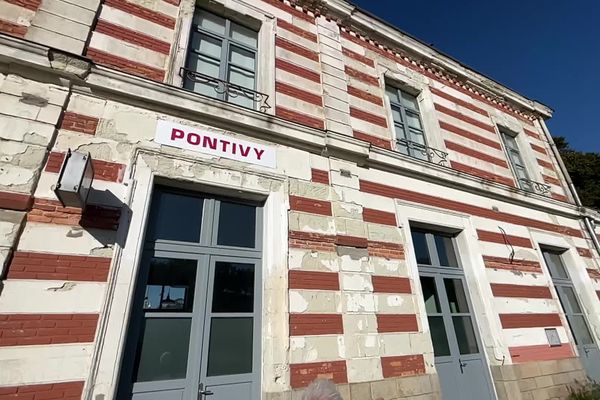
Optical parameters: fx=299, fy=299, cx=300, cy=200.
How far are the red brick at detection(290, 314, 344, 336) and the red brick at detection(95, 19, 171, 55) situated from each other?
3834mm

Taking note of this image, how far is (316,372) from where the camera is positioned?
3.18 m

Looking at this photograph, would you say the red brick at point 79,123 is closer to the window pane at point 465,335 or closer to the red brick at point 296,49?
the red brick at point 296,49

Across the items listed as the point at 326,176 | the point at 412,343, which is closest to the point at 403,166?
the point at 326,176

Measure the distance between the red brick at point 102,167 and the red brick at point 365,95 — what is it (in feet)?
13.1

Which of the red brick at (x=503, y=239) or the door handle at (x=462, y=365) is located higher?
the red brick at (x=503, y=239)

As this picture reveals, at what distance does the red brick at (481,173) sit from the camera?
6.17m

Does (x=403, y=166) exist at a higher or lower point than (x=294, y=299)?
higher

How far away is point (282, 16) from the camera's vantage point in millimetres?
5375

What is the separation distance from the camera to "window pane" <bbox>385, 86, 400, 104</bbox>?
6321 mm

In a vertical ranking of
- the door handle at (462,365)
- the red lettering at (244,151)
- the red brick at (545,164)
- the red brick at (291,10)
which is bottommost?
the door handle at (462,365)

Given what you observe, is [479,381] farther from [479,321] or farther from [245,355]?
[245,355]

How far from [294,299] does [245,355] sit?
0.77 meters

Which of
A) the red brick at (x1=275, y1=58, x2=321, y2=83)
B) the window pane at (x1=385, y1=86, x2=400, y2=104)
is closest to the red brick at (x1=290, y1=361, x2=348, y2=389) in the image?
the red brick at (x1=275, y1=58, x2=321, y2=83)

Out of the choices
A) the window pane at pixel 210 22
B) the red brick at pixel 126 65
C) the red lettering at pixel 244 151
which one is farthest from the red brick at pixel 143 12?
the red lettering at pixel 244 151
